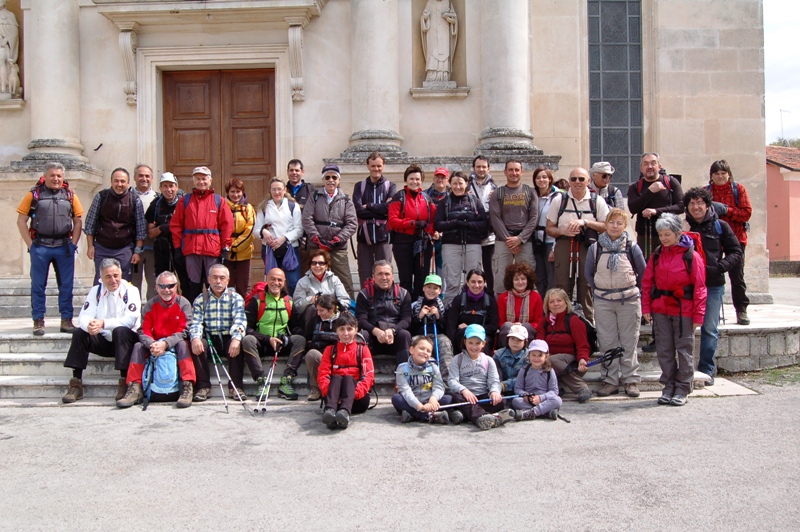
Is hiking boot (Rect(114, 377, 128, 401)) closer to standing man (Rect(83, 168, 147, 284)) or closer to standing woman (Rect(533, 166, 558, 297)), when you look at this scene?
standing man (Rect(83, 168, 147, 284))

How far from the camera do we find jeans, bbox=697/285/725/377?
24.7 ft

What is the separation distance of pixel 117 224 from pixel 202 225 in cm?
100

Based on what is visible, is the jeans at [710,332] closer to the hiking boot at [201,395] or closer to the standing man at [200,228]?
the hiking boot at [201,395]

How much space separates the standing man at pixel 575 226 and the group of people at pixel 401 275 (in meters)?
0.02

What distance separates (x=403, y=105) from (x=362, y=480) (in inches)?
274

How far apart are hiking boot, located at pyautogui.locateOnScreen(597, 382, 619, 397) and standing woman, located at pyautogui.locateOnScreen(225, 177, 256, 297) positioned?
3921 mm

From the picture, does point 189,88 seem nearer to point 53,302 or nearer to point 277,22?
point 277,22

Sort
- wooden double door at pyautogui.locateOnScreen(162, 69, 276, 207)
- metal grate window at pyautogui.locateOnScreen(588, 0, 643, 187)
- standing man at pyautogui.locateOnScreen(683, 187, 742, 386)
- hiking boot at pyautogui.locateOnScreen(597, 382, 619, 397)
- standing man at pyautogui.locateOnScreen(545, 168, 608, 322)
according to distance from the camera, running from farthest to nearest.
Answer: metal grate window at pyautogui.locateOnScreen(588, 0, 643, 187) → wooden double door at pyautogui.locateOnScreen(162, 69, 276, 207) → standing man at pyautogui.locateOnScreen(545, 168, 608, 322) → standing man at pyautogui.locateOnScreen(683, 187, 742, 386) → hiking boot at pyautogui.locateOnScreen(597, 382, 619, 397)

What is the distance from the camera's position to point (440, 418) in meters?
6.15

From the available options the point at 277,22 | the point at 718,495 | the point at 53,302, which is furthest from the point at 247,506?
the point at 277,22

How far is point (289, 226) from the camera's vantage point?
27.1ft

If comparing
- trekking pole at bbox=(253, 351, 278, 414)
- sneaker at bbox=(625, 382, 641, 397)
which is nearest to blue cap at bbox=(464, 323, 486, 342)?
sneaker at bbox=(625, 382, 641, 397)

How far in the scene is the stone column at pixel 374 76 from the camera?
10.4m

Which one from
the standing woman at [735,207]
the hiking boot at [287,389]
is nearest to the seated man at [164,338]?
the hiking boot at [287,389]
